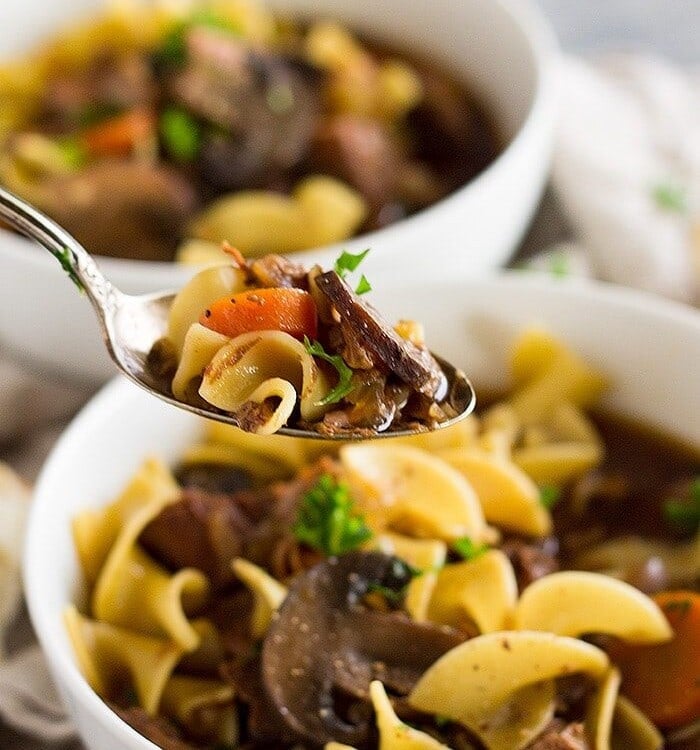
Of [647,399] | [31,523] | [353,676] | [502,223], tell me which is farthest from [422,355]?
[502,223]

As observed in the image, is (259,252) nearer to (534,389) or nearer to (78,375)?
(78,375)

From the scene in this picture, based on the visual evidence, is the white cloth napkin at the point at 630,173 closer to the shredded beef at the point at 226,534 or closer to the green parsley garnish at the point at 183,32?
the green parsley garnish at the point at 183,32

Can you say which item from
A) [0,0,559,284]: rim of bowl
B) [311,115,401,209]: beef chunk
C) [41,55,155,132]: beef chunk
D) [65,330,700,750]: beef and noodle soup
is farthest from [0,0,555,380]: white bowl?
[65,330,700,750]: beef and noodle soup

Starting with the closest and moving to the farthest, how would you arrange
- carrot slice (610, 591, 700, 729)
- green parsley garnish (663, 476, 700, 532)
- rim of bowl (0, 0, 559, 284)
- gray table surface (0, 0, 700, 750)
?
carrot slice (610, 591, 700, 729)
green parsley garnish (663, 476, 700, 532)
rim of bowl (0, 0, 559, 284)
gray table surface (0, 0, 700, 750)

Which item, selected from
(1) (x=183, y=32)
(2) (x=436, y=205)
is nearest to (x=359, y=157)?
(2) (x=436, y=205)

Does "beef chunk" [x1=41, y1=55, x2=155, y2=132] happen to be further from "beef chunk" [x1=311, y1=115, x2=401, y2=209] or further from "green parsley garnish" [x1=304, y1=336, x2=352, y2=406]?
"green parsley garnish" [x1=304, y1=336, x2=352, y2=406]

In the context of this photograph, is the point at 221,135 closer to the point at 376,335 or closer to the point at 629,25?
the point at 376,335
